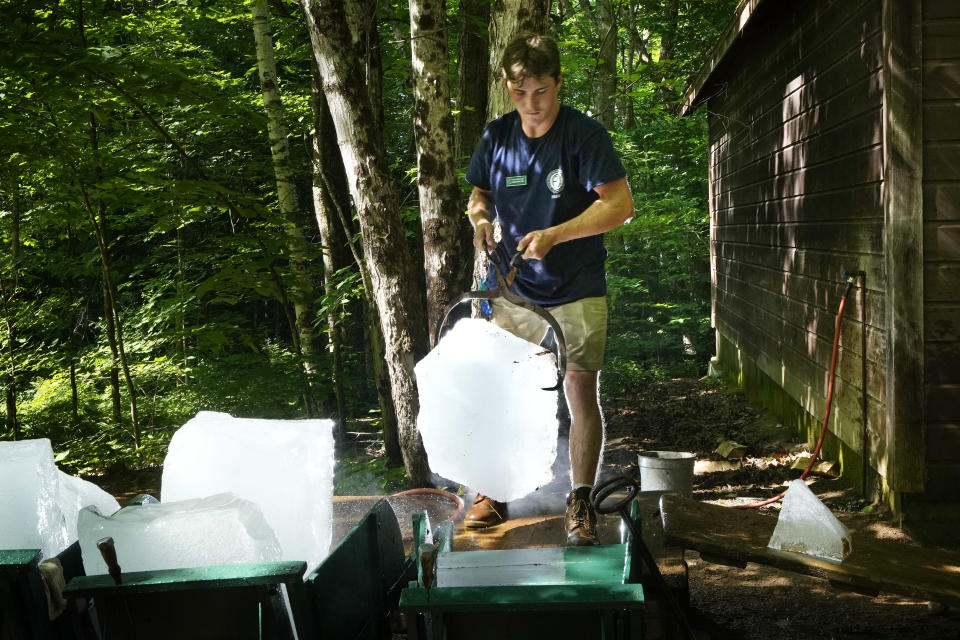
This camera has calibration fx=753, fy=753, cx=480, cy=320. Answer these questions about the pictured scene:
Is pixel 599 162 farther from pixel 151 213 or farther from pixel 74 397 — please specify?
pixel 151 213

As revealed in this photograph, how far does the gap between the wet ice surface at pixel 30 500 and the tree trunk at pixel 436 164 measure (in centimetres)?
294

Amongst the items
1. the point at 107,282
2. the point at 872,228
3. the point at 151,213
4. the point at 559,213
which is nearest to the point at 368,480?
the point at 107,282

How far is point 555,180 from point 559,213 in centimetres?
14

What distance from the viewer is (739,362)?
372 inches

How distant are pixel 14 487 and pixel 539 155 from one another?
229 cm

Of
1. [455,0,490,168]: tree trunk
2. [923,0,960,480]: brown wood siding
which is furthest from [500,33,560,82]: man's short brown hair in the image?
[455,0,490,168]: tree trunk

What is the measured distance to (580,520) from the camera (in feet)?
9.70

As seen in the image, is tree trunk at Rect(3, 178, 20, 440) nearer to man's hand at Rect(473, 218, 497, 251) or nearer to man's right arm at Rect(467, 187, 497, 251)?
man's right arm at Rect(467, 187, 497, 251)

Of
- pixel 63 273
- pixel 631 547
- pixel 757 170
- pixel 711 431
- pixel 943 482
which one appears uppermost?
pixel 757 170

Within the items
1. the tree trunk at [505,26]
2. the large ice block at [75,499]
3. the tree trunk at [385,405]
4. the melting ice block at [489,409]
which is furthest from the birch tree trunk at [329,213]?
the large ice block at [75,499]

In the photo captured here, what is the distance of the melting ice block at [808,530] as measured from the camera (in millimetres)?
2799

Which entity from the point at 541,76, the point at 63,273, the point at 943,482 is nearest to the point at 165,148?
the point at 63,273

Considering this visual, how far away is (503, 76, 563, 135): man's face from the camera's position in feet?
10.3

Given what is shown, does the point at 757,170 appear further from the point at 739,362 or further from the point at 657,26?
the point at 657,26
